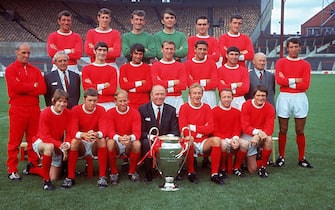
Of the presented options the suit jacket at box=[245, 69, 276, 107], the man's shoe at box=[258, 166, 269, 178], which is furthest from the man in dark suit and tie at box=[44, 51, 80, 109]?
the man's shoe at box=[258, 166, 269, 178]

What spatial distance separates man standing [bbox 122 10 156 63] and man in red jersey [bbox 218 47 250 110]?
43.5 inches

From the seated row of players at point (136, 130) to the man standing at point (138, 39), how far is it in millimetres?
1091

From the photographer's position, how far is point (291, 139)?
793 cm

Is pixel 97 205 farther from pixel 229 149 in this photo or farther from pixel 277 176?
pixel 277 176

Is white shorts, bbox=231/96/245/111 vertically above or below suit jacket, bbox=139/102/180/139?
above

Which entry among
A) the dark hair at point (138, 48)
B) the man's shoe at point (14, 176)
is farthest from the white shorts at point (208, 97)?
the man's shoe at point (14, 176)

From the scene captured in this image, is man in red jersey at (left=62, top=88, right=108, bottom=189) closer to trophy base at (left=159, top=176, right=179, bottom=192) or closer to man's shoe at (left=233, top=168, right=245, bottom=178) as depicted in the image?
trophy base at (left=159, top=176, right=179, bottom=192)

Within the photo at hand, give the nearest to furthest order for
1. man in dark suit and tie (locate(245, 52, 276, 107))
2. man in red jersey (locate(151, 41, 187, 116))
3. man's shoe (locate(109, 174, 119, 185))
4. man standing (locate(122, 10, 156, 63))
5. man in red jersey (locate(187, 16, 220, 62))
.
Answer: man's shoe (locate(109, 174, 119, 185)) → man in red jersey (locate(151, 41, 187, 116)) → man in dark suit and tie (locate(245, 52, 276, 107)) → man standing (locate(122, 10, 156, 63)) → man in red jersey (locate(187, 16, 220, 62))

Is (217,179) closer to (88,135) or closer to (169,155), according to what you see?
(169,155)

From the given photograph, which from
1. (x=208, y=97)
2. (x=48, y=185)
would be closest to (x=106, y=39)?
(x=208, y=97)

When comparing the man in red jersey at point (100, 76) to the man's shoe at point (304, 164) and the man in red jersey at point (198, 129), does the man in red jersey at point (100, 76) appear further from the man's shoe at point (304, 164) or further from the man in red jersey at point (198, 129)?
the man's shoe at point (304, 164)

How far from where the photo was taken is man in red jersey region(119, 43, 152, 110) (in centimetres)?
582

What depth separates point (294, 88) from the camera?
5.89 meters

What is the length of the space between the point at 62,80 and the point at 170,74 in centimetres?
147
